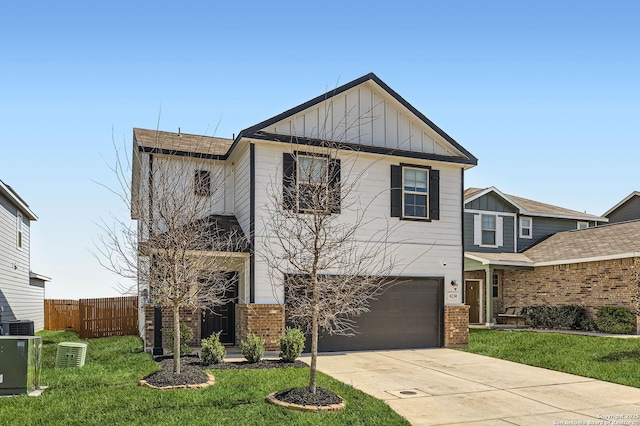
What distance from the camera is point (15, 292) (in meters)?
21.1

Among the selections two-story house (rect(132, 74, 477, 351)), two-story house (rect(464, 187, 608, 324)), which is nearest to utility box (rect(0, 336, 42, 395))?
two-story house (rect(132, 74, 477, 351))

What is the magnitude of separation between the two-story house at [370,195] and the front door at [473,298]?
9.01 m

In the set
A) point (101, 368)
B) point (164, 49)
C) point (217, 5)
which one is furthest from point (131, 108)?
point (101, 368)

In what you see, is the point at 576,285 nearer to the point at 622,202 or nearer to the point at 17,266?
the point at 622,202

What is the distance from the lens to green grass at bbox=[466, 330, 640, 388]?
12.0 m

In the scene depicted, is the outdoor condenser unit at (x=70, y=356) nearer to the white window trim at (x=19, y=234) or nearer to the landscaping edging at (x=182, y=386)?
the landscaping edging at (x=182, y=386)

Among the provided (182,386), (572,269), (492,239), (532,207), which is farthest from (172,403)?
(532,207)

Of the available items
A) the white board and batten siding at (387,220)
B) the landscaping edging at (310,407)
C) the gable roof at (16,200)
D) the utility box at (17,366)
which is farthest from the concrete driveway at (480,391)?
the gable roof at (16,200)

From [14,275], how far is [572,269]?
21.8 metres

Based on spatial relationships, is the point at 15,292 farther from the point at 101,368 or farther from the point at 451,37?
the point at 451,37

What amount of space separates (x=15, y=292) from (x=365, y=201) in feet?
47.8

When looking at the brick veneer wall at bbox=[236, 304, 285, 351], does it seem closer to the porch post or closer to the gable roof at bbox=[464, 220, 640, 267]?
the gable roof at bbox=[464, 220, 640, 267]

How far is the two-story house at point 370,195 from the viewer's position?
46.9 feet

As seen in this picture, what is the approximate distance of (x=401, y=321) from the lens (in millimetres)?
16016
